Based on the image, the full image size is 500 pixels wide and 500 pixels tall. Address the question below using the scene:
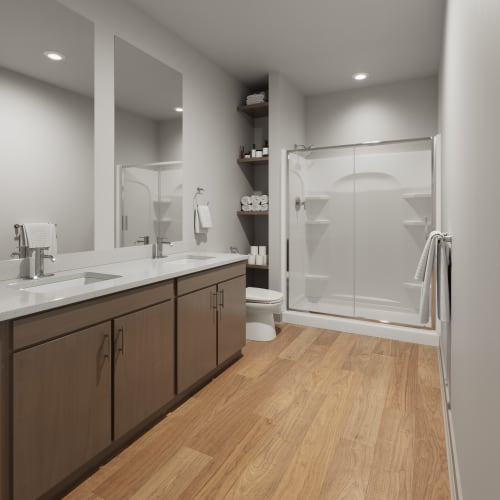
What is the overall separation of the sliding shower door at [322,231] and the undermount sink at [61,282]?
7.51 feet

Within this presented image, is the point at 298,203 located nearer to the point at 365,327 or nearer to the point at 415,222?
the point at 415,222

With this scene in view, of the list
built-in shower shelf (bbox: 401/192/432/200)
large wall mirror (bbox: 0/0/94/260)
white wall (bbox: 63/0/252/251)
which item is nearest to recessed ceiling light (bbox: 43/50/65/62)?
large wall mirror (bbox: 0/0/94/260)

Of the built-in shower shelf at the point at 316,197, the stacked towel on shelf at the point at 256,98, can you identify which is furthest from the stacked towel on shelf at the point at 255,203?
the stacked towel on shelf at the point at 256,98

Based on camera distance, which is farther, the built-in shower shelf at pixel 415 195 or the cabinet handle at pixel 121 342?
the built-in shower shelf at pixel 415 195

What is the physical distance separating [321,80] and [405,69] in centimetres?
85

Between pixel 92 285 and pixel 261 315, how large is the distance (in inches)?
75.3

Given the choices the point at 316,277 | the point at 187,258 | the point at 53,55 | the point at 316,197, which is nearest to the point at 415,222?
the point at 316,197

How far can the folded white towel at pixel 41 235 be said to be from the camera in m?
1.87

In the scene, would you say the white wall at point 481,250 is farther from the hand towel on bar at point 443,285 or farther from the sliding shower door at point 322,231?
the sliding shower door at point 322,231

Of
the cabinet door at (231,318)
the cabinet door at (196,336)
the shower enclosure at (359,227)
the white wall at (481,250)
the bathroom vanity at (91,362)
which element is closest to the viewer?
the white wall at (481,250)

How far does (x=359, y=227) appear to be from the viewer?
3838 mm

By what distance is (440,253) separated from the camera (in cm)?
194

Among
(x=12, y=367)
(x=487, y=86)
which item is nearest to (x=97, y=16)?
(x=12, y=367)

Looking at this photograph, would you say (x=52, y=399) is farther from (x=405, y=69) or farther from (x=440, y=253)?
(x=405, y=69)
